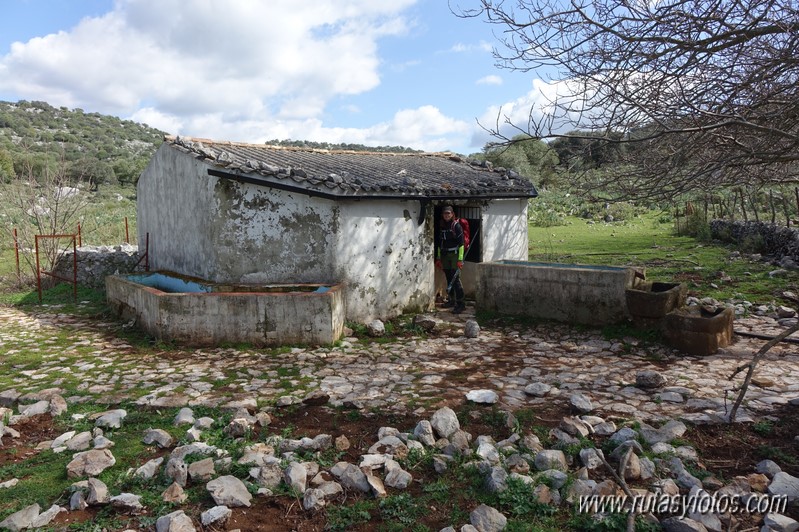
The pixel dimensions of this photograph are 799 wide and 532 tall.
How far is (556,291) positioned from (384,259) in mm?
3039

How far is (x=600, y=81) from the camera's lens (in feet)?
14.6

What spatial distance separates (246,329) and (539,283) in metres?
4.86

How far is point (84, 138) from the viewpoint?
1967 inches

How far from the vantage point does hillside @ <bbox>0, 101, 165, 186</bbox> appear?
129 feet

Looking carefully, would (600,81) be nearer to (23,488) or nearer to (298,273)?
(23,488)

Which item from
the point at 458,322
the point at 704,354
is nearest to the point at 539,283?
the point at 458,322

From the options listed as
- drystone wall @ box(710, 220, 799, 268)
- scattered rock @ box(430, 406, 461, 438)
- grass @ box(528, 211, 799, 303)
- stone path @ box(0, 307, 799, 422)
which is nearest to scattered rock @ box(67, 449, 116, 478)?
stone path @ box(0, 307, 799, 422)

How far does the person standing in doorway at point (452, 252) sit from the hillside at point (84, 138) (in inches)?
1276

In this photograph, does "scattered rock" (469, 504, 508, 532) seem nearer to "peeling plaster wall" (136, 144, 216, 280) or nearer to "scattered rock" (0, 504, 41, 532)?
"scattered rock" (0, 504, 41, 532)

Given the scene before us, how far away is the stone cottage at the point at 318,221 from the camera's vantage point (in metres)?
9.12

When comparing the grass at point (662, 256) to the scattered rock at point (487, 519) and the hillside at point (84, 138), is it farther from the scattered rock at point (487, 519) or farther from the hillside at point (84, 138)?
the hillside at point (84, 138)

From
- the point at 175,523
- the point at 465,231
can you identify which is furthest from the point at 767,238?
the point at 175,523

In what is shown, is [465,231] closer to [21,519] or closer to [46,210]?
[21,519]

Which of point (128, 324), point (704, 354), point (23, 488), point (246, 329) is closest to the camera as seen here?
point (23, 488)
